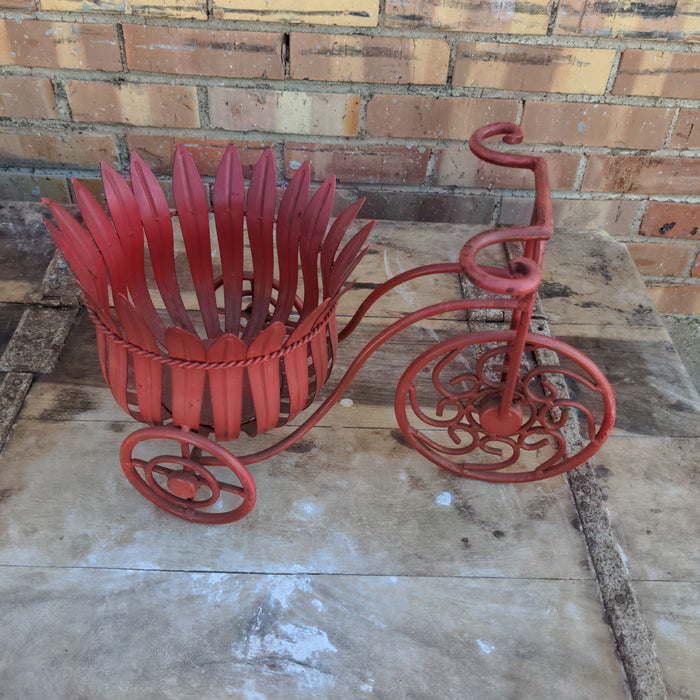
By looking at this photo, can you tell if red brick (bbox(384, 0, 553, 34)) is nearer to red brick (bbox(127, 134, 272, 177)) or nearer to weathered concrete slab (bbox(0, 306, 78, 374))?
red brick (bbox(127, 134, 272, 177))

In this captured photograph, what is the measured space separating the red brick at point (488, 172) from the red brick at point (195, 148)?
1.35 feet

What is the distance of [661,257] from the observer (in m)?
1.72

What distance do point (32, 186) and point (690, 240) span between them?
1.63 metres

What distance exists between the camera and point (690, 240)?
5.52 feet

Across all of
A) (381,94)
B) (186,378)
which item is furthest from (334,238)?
(381,94)

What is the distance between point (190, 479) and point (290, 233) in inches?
17.1

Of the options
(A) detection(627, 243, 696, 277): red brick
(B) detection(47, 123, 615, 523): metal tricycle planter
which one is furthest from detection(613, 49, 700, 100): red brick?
(B) detection(47, 123, 615, 523): metal tricycle planter

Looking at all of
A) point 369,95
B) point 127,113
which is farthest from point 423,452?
point 127,113

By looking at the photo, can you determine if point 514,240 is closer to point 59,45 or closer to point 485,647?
point 485,647

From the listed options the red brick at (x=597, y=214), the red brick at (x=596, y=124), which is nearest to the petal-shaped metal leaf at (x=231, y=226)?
the red brick at (x=596, y=124)

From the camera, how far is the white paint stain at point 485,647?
827 mm

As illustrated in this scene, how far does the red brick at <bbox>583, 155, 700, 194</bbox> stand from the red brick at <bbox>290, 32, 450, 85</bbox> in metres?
0.43

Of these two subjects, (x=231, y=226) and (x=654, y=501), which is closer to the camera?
(x=654, y=501)

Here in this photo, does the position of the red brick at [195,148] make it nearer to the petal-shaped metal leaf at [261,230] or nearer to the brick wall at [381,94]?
the brick wall at [381,94]
